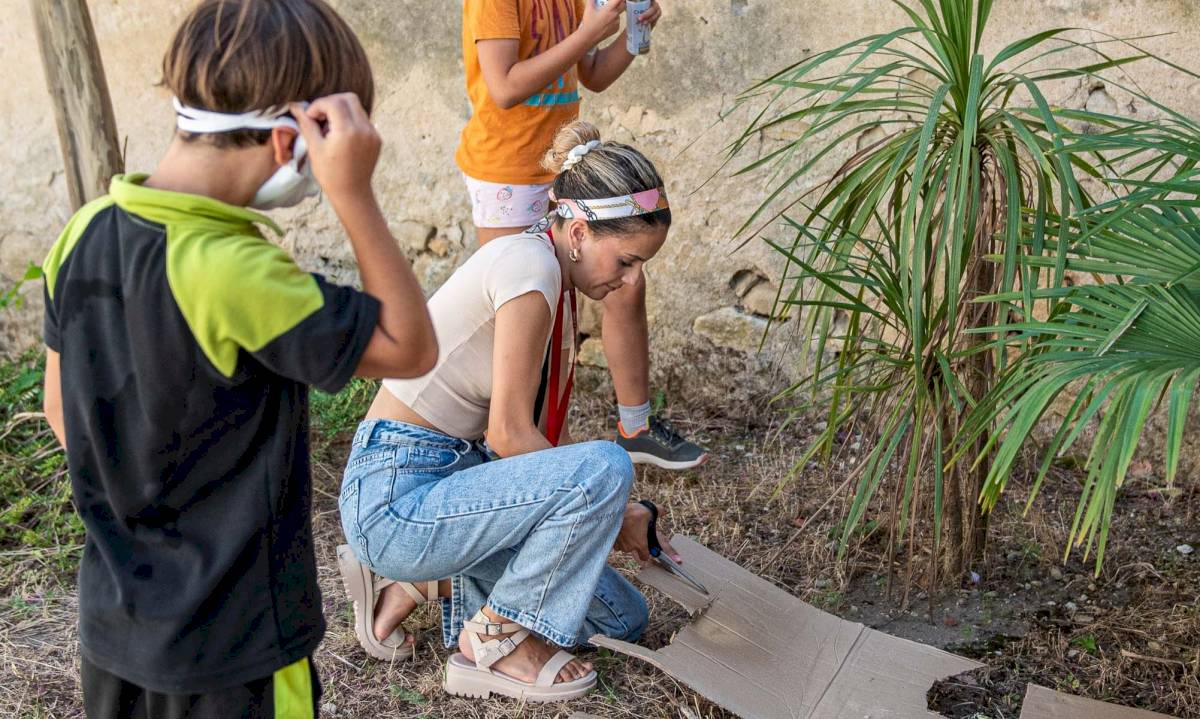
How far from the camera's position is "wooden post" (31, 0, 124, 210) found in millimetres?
3480

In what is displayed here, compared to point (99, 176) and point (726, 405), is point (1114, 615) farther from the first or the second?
point (99, 176)

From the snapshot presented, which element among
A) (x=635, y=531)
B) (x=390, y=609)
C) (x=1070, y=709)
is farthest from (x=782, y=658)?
(x=390, y=609)

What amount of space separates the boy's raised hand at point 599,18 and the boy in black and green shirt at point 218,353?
1.67m

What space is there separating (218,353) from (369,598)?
1366mm

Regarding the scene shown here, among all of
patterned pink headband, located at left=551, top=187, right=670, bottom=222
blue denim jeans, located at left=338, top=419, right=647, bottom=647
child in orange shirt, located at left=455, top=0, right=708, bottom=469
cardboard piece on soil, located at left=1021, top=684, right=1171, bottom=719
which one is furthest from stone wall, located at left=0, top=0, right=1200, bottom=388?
cardboard piece on soil, located at left=1021, top=684, right=1171, bottom=719

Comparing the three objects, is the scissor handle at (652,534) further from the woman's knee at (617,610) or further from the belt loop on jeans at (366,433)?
the belt loop on jeans at (366,433)

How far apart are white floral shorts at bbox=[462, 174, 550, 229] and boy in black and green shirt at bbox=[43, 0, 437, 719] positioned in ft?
5.79

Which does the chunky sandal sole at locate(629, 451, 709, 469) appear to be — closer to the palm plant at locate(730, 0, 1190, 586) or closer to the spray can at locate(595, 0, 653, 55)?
the palm plant at locate(730, 0, 1190, 586)

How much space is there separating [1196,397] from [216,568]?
2712 mm

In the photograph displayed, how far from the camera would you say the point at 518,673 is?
2.48m

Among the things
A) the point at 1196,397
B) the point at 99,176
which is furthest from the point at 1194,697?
the point at 99,176

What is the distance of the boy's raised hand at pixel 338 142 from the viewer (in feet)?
4.52

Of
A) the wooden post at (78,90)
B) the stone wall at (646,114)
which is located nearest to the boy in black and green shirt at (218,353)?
the wooden post at (78,90)

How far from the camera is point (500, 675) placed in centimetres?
249
